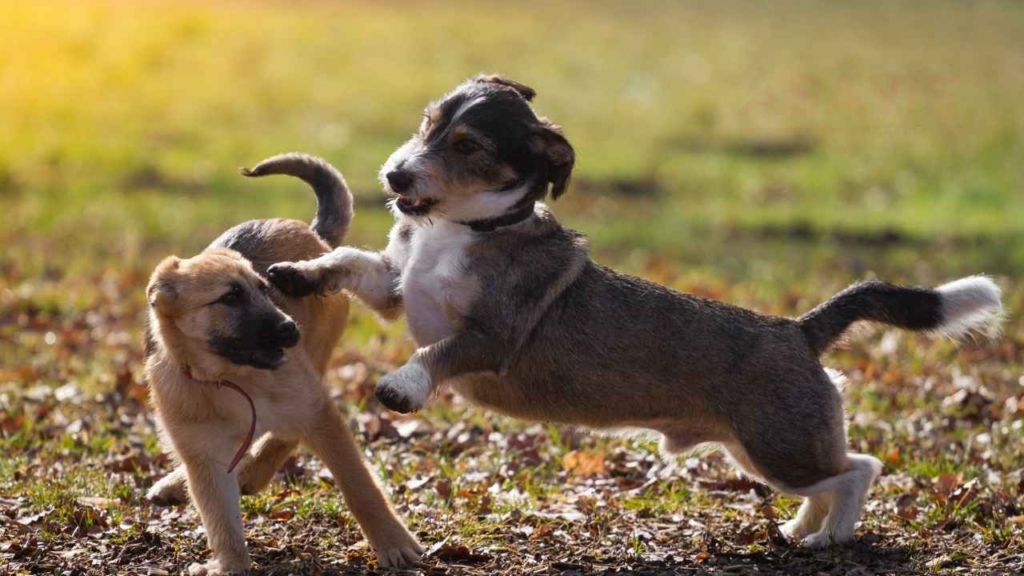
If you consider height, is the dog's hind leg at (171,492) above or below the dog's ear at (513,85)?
below

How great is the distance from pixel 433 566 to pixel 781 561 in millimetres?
1542

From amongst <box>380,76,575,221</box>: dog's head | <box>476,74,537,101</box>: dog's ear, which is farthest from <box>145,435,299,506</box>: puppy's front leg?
<box>476,74,537,101</box>: dog's ear

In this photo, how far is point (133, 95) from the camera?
75.7 feet

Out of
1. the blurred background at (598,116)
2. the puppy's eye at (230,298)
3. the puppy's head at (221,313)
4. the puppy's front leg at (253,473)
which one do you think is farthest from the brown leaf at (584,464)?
the blurred background at (598,116)

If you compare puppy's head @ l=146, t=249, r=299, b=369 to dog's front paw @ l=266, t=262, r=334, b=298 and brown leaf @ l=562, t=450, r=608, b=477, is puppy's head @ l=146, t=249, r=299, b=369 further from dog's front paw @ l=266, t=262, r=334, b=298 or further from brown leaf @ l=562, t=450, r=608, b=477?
brown leaf @ l=562, t=450, r=608, b=477

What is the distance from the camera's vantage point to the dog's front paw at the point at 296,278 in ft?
19.3

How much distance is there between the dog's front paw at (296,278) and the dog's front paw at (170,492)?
117cm

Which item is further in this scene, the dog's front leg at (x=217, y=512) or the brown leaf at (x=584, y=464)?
the brown leaf at (x=584, y=464)

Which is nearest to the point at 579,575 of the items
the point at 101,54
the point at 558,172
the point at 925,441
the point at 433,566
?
the point at 433,566

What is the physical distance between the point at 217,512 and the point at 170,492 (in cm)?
99

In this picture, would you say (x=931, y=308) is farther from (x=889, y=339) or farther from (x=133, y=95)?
(x=133, y=95)

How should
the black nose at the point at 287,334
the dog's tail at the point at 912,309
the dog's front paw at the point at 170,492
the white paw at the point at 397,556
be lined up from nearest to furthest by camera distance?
the black nose at the point at 287,334, the white paw at the point at 397,556, the dog's tail at the point at 912,309, the dog's front paw at the point at 170,492

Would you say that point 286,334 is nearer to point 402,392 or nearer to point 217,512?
point 402,392

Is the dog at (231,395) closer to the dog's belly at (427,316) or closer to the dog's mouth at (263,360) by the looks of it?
the dog's mouth at (263,360)
